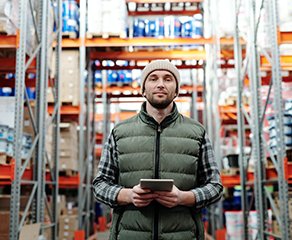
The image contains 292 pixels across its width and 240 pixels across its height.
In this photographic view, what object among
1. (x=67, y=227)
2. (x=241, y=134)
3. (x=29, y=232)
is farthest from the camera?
(x=67, y=227)

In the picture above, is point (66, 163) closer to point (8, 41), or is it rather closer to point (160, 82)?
point (8, 41)

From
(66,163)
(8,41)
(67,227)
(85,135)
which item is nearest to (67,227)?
(67,227)

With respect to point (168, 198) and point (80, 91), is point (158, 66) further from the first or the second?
point (80, 91)

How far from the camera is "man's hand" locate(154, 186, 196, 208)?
259 centimetres

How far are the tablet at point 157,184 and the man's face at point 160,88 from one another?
47 cm

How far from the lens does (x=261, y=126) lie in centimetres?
586

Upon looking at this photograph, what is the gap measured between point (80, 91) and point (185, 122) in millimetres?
5469

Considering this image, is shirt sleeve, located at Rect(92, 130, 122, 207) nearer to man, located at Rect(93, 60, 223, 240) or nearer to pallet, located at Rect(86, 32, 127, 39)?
man, located at Rect(93, 60, 223, 240)

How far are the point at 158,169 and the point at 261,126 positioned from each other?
11.1 feet

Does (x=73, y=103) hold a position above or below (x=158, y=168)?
above

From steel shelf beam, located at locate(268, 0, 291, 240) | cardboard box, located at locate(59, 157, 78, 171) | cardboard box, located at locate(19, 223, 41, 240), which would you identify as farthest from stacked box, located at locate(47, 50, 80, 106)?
steel shelf beam, located at locate(268, 0, 291, 240)

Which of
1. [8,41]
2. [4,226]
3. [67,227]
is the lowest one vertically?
[67,227]

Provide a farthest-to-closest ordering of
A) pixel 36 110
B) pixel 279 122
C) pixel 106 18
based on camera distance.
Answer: pixel 106 18 → pixel 36 110 → pixel 279 122

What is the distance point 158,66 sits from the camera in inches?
112
